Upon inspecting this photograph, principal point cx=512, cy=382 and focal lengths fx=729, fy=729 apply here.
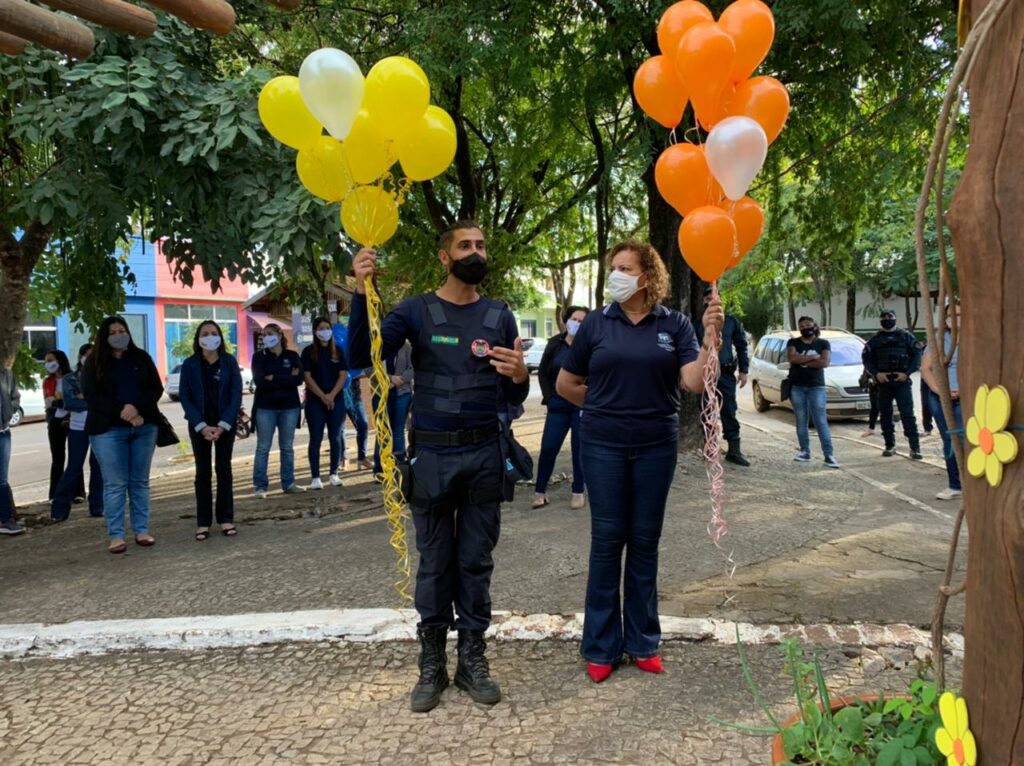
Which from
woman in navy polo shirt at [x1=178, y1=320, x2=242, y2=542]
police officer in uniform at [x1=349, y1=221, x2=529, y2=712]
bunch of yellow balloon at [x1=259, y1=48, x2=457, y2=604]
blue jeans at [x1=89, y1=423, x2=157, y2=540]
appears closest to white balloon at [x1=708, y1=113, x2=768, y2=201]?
police officer in uniform at [x1=349, y1=221, x2=529, y2=712]

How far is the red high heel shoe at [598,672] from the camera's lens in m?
3.33

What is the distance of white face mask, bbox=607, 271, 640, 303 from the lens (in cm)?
334

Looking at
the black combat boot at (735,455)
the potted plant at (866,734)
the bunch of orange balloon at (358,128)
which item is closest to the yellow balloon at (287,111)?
the bunch of orange balloon at (358,128)

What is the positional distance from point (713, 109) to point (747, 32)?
0.38 metres

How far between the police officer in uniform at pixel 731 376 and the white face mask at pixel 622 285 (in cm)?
557

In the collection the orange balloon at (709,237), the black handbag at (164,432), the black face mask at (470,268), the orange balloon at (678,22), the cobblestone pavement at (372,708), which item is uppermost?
the orange balloon at (678,22)

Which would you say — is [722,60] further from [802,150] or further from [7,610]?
[802,150]

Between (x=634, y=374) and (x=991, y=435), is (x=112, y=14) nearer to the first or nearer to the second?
(x=634, y=374)

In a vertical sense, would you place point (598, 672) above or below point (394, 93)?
below

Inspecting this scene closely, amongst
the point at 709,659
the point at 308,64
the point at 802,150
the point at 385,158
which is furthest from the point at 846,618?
the point at 802,150

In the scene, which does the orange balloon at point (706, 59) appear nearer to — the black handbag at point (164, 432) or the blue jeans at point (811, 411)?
the black handbag at point (164, 432)

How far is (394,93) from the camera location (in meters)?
3.41

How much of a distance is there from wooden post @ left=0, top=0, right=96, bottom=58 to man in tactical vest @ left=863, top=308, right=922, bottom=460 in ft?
30.6

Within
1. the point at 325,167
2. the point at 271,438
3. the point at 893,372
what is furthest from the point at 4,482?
the point at 893,372
